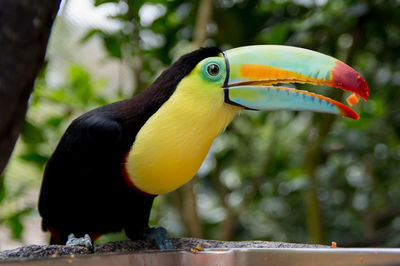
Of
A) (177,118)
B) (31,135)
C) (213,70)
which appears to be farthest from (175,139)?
(31,135)

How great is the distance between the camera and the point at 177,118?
1.63 metres

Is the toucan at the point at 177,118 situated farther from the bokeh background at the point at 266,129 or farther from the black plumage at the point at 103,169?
the bokeh background at the point at 266,129

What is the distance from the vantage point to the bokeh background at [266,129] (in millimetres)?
2834

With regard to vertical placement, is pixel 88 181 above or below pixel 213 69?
below

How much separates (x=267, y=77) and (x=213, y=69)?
0.17 metres

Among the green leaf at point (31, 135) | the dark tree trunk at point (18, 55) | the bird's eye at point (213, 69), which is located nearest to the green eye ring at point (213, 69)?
the bird's eye at point (213, 69)

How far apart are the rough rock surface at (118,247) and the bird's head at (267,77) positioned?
428 millimetres

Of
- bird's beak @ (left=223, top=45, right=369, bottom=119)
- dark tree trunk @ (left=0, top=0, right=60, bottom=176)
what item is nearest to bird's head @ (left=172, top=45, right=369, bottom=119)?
bird's beak @ (left=223, top=45, right=369, bottom=119)

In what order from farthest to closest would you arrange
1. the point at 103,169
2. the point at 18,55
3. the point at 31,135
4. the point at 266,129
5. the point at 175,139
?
1. the point at 266,129
2. the point at 31,135
3. the point at 103,169
4. the point at 175,139
5. the point at 18,55

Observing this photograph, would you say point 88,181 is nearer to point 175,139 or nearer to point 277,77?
point 175,139

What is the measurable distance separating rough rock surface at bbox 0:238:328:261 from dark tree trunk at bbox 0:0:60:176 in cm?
39

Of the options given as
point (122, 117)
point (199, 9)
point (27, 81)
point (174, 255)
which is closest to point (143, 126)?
point (122, 117)

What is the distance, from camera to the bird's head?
1.64 meters

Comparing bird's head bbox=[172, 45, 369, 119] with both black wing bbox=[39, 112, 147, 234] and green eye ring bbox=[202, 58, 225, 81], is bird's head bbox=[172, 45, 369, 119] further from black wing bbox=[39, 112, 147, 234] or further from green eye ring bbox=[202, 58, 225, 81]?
black wing bbox=[39, 112, 147, 234]
